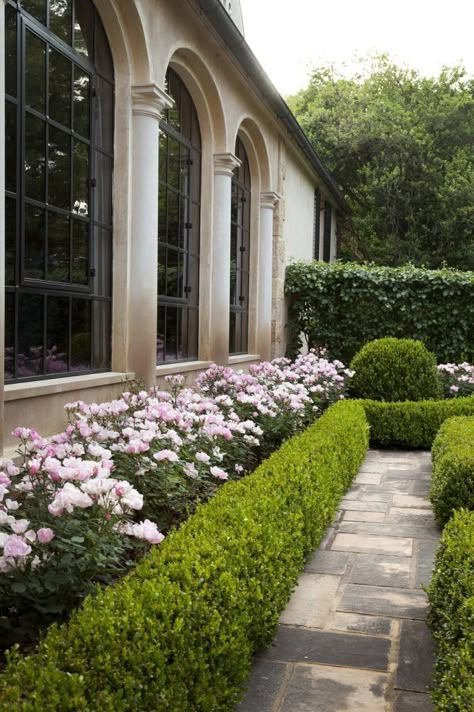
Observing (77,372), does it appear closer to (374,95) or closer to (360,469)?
(360,469)

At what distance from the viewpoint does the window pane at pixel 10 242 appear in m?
4.91

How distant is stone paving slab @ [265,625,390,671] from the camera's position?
2967mm

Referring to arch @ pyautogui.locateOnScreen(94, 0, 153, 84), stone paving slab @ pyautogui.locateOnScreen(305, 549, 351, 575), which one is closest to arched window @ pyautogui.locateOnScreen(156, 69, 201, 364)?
arch @ pyautogui.locateOnScreen(94, 0, 153, 84)

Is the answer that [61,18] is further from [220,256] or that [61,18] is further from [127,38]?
[220,256]

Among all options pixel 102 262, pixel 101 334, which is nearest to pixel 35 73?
pixel 102 262

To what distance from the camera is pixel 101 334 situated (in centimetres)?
648

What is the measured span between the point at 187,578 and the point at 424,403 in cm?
629

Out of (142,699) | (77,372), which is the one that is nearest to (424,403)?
(77,372)

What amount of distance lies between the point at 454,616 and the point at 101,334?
4467mm

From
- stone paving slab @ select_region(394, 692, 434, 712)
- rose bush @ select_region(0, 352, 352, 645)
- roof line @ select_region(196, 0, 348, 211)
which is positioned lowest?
stone paving slab @ select_region(394, 692, 434, 712)

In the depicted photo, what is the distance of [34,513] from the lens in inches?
111

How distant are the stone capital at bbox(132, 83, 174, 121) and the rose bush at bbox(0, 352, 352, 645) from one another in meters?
2.65

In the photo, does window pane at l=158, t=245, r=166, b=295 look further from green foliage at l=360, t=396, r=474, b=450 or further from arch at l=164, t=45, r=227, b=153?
green foliage at l=360, t=396, r=474, b=450

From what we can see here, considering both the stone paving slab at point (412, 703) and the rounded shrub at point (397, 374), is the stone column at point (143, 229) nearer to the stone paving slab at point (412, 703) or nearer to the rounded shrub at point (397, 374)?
the rounded shrub at point (397, 374)
